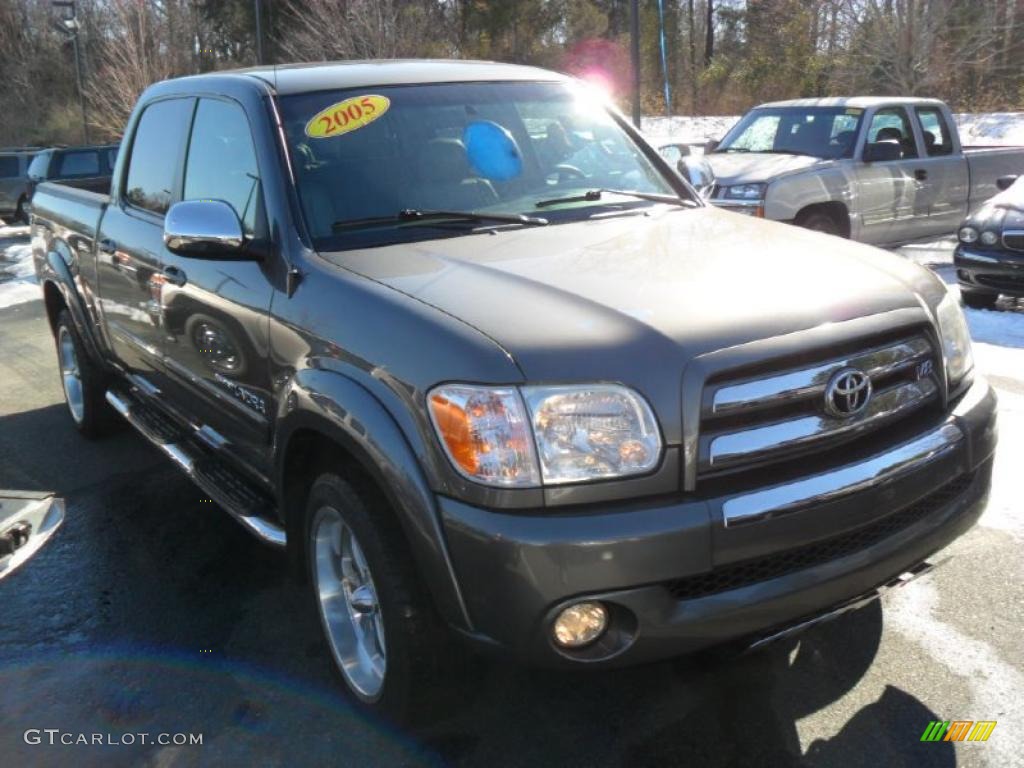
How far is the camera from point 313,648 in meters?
3.49

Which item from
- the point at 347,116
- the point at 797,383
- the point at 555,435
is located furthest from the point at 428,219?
the point at 797,383

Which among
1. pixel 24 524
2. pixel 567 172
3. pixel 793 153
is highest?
pixel 567 172

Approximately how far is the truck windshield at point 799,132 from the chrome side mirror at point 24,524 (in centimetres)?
825

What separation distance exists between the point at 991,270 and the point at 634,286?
6.28 m

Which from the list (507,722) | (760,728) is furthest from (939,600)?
(507,722)

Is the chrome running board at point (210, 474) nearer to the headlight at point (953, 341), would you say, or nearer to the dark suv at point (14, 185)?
the headlight at point (953, 341)

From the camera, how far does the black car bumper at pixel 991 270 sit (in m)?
7.80

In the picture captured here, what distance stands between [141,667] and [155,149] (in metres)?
2.42

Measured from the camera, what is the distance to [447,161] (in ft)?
11.9

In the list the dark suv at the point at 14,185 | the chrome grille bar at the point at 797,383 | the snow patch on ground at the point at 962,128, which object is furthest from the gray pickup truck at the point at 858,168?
the dark suv at the point at 14,185

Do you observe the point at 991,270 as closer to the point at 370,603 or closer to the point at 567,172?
the point at 567,172

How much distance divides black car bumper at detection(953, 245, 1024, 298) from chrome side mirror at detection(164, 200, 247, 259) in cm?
665

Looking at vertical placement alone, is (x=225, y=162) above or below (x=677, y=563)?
above

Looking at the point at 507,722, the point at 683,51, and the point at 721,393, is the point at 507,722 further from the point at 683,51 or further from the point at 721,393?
the point at 683,51
